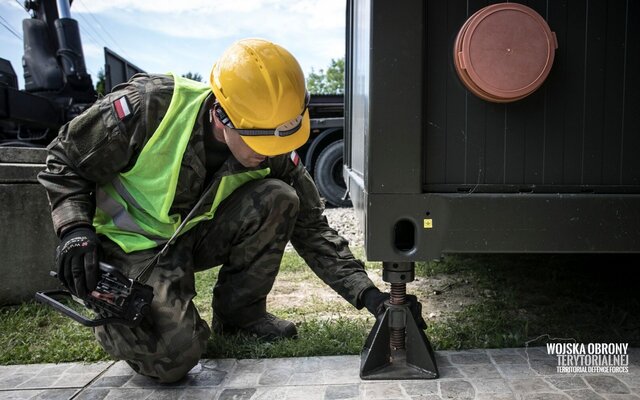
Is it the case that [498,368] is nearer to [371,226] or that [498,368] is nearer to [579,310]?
[371,226]

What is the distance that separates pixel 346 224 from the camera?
6305 millimetres

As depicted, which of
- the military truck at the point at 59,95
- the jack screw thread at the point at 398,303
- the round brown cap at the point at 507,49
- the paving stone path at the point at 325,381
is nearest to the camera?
the round brown cap at the point at 507,49

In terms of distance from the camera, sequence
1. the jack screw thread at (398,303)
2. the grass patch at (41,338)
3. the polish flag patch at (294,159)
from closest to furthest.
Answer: the jack screw thread at (398,303), the grass patch at (41,338), the polish flag patch at (294,159)

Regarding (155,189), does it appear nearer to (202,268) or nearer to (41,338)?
(202,268)

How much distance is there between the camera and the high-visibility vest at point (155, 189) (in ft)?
6.73

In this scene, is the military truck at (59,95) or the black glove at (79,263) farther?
the military truck at (59,95)

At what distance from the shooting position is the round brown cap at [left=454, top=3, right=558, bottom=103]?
1648 millimetres

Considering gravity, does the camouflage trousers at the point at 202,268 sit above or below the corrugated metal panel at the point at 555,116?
below

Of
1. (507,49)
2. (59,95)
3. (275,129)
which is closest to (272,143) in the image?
(275,129)

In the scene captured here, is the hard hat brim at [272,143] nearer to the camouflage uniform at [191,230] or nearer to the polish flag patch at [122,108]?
the camouflage uniform at [191,230]

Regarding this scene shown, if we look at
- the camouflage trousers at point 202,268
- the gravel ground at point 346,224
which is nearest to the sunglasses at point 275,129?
the camouflage trousers at point 202,268

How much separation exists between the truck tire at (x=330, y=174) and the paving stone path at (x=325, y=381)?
225 inches

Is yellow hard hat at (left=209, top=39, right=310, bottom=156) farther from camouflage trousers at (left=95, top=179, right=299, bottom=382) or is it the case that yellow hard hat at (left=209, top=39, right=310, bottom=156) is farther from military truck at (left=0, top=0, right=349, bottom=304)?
military truck at (left=0, top=0, right=349, bottom=304)

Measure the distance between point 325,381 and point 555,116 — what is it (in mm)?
1238
